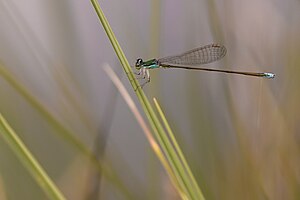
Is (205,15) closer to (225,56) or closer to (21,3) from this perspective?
(225,56)

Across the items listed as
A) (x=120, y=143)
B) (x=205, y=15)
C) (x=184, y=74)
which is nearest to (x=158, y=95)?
(x=184, y=74)

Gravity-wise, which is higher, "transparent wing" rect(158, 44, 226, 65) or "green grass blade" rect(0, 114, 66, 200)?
"green grass blade" rect(0, 114, 66, 200)

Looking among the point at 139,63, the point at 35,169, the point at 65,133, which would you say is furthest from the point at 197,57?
the point at 35,169

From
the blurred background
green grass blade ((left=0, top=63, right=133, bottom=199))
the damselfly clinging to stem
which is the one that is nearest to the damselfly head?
the damselfly clinging to stem

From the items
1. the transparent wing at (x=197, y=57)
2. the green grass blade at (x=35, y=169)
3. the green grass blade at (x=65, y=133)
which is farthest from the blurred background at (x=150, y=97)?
the green grass blade at (x=35, y=169)

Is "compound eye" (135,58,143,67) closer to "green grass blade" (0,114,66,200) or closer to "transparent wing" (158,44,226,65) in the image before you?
"transparent wing" (158,44,226,65)

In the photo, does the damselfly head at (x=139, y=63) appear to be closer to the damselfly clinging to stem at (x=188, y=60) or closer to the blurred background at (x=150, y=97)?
the damselfly clinging to stem at (x=188, y=60)

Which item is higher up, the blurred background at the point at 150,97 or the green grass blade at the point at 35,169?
the green grass blade at the point at 35,169
